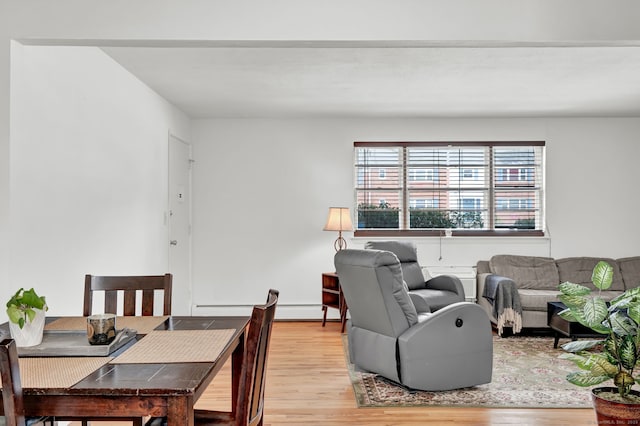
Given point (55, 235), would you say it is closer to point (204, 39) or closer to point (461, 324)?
point (204, 39)

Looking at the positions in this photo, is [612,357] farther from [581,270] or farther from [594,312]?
[581,270]

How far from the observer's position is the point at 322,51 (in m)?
4.13

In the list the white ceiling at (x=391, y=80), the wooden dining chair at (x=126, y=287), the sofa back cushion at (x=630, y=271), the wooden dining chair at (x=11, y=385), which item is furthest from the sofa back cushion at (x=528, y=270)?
the wooden dining chair at (x=11, y=385)

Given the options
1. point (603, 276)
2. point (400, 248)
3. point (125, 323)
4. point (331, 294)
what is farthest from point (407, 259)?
point (125, 323)

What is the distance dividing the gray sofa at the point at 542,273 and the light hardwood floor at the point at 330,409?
229 centimetres

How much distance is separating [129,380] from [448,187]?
5827mm

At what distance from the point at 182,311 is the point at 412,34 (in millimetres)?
4598

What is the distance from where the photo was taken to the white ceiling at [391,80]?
420 centimetres

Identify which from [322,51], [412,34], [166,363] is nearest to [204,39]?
[412,34]

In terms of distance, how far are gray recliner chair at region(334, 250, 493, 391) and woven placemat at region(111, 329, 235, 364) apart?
174 cm

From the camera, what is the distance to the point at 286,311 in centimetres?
700

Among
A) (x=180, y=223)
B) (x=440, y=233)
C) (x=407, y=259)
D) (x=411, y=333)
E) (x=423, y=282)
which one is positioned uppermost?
(x=180, y=223)

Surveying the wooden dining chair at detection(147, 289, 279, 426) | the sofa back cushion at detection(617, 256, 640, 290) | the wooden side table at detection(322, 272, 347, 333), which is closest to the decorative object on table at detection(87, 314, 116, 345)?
the wooden dining chair at detection(147, 289, 279, 426)

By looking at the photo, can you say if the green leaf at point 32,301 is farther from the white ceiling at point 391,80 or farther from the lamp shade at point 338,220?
the lamp shade at point 338,220
